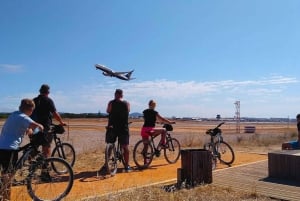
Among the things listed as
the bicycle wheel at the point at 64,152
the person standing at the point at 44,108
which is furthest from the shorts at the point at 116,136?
the person standing at the point at 44,108

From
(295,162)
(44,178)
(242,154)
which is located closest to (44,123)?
(44,178)

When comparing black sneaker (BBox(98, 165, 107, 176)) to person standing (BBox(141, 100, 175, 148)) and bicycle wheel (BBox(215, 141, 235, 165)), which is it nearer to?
person standing (BBox(141, 100, 175, 148))

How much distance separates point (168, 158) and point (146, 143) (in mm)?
1028

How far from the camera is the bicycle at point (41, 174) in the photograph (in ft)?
21.5

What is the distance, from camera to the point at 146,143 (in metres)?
10.8

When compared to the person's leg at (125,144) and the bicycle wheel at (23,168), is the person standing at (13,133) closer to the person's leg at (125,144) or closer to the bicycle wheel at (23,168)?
the bicycle wheel at (23,168)

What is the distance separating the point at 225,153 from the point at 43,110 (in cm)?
520

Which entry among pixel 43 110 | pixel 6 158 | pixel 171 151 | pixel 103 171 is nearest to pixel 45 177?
pixel 6 158

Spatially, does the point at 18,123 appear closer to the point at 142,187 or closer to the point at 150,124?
the point at 142,187

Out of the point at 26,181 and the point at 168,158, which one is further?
the point at 168,158

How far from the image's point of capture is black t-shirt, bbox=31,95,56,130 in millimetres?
8641

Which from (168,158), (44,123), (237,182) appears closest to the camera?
(237,182)

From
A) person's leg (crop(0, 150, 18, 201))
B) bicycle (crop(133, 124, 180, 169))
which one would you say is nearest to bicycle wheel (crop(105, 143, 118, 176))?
bicycle (crop(133, 124, 180, 169))

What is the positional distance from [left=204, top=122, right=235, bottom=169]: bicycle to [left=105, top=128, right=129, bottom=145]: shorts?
7.30 feet
